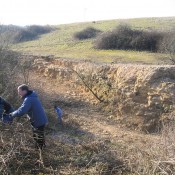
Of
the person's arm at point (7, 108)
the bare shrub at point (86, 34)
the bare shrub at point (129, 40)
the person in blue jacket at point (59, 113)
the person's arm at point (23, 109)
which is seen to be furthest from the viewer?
the bare shrub at point (86, 34)

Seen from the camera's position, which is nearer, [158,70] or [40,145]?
[40,145]

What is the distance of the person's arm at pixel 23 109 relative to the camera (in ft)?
25.8

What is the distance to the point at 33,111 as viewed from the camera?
8.16 m

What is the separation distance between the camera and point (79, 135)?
37.9 ft

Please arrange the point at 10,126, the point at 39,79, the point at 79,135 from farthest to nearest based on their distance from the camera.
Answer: the point at 39,79, the point at 79,135, the point at 10,126

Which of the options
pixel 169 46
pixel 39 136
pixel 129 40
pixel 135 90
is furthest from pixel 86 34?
pixel 39 136

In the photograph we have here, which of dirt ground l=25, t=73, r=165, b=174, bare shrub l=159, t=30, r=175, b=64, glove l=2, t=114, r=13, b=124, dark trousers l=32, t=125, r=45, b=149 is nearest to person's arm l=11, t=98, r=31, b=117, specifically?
glove l=2, t=114, r=13, b=124

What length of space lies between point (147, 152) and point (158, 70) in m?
6.07

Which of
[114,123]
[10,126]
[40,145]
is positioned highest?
[10,126]

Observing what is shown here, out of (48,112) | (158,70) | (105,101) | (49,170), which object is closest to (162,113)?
(158,70)

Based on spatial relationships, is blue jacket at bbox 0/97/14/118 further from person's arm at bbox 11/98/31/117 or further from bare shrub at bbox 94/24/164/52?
bare shrub at bbox 94/24/164/52

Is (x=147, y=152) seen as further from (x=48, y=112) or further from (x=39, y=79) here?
(x=39, y=79)

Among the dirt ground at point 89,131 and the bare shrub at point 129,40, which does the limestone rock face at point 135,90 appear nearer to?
the dirt ground at point 89,131

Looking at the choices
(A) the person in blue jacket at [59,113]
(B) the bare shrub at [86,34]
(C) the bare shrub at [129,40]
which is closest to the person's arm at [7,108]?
(A) the person in blue jacket at [59,113]
